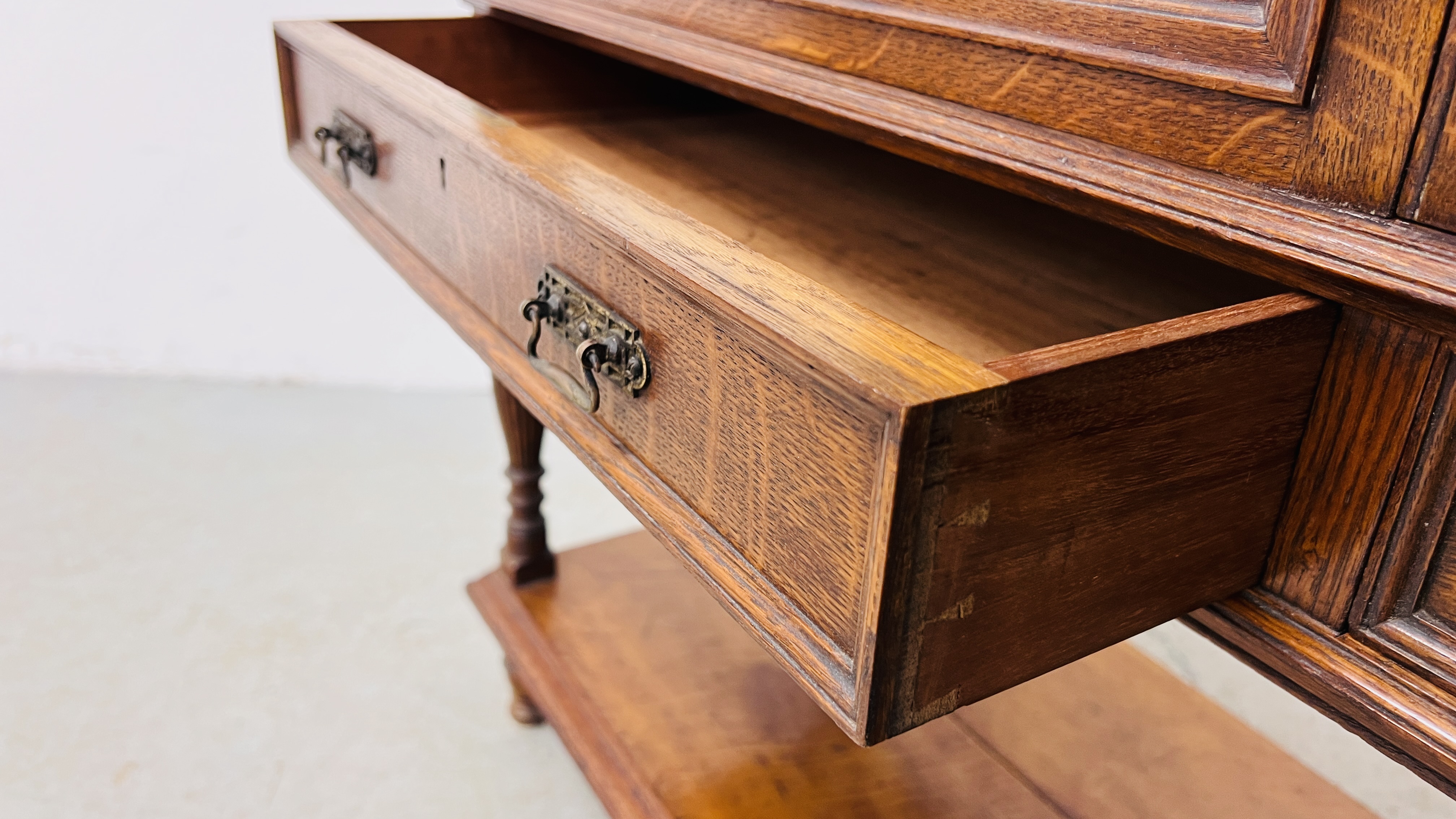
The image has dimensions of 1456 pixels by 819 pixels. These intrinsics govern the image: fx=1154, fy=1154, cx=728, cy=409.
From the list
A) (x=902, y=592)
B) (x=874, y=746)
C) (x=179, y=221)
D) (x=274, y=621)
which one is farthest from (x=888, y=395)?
(x=179, y=221)

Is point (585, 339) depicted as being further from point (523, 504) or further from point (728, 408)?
point (523, 504)

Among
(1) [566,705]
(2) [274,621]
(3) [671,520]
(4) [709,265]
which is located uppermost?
(4) [709,265]

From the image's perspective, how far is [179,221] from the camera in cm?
196

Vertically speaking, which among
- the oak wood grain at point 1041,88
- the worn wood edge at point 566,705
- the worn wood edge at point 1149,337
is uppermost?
the oak wood grain at point 1041,88

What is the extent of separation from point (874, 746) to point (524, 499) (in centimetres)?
50

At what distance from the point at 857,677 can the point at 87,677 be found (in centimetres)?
121

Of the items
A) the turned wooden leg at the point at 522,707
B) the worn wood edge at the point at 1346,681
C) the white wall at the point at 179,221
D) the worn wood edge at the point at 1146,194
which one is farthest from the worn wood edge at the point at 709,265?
the white wall at the point at 179,221

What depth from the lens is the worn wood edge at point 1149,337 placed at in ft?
1.24

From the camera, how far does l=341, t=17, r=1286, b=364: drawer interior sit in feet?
2.00

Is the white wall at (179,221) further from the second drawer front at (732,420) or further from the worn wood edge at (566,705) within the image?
the second drawer front at (732,420)

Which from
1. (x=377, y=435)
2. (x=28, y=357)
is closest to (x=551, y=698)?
(x=377, y=435)

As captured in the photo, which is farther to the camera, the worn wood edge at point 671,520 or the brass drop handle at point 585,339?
the brass drop handle at point 585,339

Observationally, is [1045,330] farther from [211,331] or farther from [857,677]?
[211,331]

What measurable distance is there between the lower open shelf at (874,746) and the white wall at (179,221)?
1.10 m
